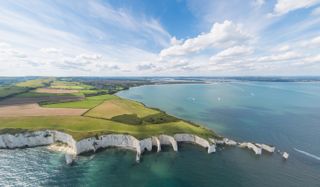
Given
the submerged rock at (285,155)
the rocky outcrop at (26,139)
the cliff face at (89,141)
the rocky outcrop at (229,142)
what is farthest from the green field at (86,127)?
the submerged rock at (285,155)

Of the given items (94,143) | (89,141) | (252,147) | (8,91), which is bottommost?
(252,147)

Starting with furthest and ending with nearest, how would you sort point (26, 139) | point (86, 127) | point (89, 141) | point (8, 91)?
point (8, 91) → point (86, 127) → point (26, 139) → point (89, 141)

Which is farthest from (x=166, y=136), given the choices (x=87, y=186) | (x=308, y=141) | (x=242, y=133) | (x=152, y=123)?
(x=308, y=141)

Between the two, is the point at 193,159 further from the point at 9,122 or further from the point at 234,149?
the point at 9,122

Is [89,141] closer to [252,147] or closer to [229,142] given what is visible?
[229,142]

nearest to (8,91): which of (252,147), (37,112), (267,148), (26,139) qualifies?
(37,112)

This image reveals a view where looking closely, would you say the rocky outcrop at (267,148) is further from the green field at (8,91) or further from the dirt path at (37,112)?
the green field at (8,91)

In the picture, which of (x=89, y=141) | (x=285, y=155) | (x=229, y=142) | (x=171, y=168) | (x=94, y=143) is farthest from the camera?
(x=229, y=142)

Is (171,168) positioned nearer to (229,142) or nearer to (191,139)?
(191,139)

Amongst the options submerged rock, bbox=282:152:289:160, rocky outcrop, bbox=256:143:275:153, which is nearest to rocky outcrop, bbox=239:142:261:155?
rocky outcrop, bbox=256:143:275:153

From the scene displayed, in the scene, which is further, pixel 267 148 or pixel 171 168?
pixel 267 148

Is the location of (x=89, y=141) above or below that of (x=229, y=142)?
above
